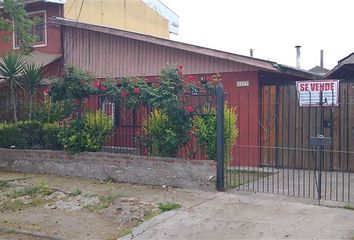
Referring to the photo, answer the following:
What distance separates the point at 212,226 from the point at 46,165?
18.9 feet

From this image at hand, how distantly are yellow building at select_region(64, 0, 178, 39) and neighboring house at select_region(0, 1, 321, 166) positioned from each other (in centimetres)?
137

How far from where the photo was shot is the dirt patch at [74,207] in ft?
24.1

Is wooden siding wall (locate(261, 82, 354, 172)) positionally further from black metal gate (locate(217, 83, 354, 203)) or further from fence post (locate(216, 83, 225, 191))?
fence post (locate(216, 83, 225, 191))

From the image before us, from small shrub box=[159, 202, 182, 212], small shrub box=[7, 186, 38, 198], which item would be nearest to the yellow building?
small shrub box=[7, 186, 38, 198]

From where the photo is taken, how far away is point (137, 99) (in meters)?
10.1

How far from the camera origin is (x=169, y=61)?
1399cm

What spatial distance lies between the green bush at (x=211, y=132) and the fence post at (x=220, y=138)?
1.04 ft

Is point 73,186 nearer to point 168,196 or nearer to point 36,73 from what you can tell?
point 168,196

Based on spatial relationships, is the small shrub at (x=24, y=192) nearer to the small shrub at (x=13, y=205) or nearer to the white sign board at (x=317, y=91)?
the small shrub at (x=13, y=205)

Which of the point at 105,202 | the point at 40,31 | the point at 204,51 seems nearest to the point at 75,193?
the point at 105,202

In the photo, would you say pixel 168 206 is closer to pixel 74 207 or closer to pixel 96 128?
pixel 74 207

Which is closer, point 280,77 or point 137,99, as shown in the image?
point 137,99

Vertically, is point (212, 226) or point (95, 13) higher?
point (95, 13)

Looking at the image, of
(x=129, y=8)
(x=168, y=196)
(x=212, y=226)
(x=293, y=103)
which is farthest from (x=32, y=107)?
(x=129, y=8)
